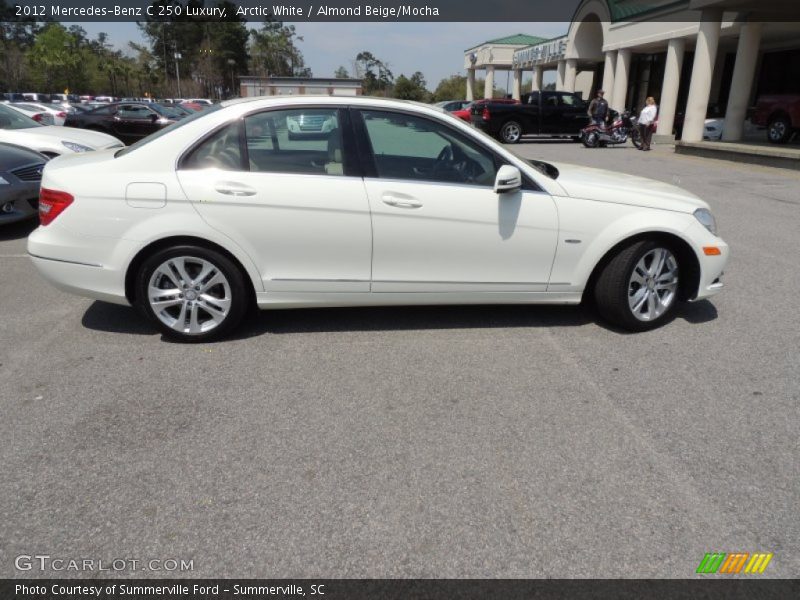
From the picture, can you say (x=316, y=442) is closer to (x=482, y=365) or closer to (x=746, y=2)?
(x=482, y=365)

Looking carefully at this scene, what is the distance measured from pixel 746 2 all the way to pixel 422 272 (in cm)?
1770

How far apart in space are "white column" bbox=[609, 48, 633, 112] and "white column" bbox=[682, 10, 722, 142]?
31.2 ft

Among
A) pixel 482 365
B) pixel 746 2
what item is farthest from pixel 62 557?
pixel 746 2

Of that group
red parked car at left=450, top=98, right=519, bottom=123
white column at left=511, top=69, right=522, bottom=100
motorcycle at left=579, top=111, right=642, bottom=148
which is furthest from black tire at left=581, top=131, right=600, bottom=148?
white column at left=511, top=69, right=522, bottom=100

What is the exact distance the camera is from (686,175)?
1360 cm

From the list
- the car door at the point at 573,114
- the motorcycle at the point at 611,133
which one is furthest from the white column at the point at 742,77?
the car door at the point at 573,114

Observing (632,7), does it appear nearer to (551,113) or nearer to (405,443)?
(551,113)

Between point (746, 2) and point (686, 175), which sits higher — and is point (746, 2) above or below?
above

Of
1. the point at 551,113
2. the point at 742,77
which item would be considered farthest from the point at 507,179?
the point at 551,113

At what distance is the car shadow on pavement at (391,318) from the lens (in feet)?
14.3

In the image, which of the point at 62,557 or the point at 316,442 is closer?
the point at 62,557

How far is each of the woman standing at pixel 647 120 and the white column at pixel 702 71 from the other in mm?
1140
